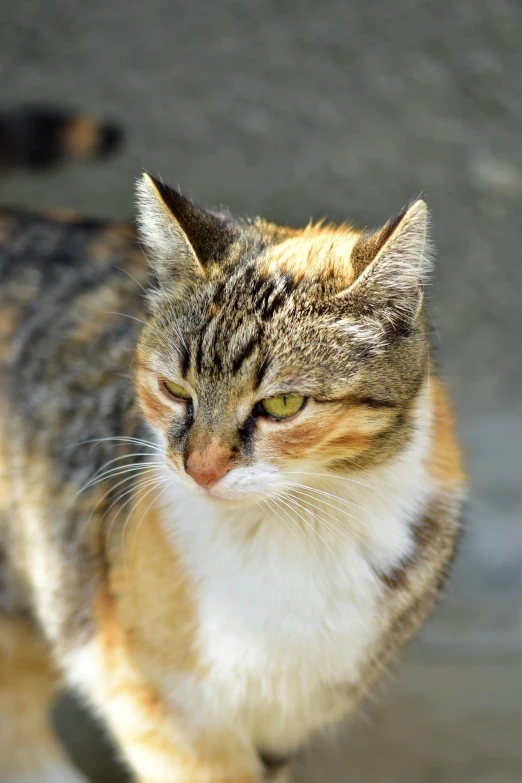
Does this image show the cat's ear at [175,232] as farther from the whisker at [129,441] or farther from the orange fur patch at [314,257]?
the whisker at [129,441]

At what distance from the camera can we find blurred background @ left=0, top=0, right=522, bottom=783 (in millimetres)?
2633

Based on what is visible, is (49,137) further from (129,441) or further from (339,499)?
(339,499)

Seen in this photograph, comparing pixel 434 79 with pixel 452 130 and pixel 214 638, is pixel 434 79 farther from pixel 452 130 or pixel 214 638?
pixel 214 638

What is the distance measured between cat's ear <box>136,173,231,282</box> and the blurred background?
123 cm

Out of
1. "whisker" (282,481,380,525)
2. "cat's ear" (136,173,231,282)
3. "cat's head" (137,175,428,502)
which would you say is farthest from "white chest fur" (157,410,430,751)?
"cat's ear" (136,173,231,282)

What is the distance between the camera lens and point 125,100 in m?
2.79

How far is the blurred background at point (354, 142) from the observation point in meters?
2.63

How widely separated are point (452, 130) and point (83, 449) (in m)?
1.55

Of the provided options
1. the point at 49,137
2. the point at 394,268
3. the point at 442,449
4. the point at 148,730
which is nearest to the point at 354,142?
the point at 49,137

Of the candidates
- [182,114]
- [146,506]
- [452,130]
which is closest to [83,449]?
[146,506]

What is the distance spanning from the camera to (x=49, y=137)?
95.3 inches

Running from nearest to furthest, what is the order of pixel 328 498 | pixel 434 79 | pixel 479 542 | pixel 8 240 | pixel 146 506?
pixel 328 498, pixel 146 506, pixel 8 240, pixel 434 79, pixel 479 542

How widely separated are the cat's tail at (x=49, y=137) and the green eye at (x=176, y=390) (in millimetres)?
1117

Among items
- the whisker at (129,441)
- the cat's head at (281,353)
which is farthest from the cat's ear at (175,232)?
the whisker at (129,441)
